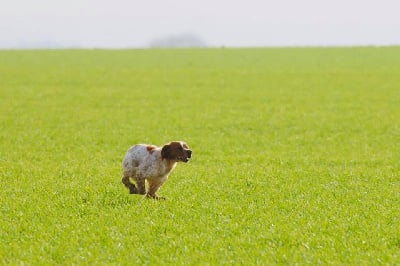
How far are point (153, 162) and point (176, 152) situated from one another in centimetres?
41

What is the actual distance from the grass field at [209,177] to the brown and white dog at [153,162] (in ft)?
1.00

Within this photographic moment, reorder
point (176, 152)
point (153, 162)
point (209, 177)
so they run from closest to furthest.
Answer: point (176, 152) → point (153, 162) → point (209, 177)

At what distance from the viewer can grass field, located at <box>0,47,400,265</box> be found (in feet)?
27.6

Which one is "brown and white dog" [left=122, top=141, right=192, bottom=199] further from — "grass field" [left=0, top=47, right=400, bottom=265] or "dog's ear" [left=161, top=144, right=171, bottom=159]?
"grass field" [left=0, top=47, right=400, bottom=265]

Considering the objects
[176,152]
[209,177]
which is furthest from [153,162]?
[209,177]

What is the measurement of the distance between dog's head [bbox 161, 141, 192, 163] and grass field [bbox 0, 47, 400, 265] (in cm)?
75

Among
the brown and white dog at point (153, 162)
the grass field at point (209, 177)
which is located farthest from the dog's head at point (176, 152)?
the grass field at point (209, 177)

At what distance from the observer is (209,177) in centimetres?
1309

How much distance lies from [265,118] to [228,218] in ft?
47.6

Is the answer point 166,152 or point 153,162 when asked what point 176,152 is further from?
point 153,162

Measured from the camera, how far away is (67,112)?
2569 centimetres

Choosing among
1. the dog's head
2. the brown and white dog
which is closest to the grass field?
the brown and white dog

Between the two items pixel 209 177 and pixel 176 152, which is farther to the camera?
pixel 209 177

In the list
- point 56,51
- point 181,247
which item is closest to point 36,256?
point 181,247
